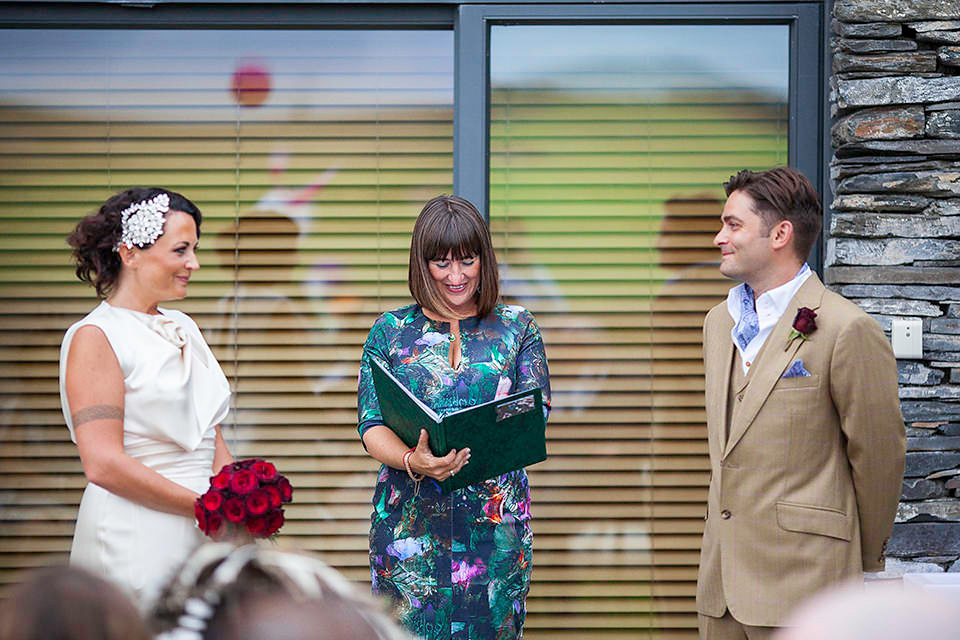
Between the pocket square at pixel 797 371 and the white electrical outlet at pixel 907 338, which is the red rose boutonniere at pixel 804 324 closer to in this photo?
the pocket square at pixel 797 371

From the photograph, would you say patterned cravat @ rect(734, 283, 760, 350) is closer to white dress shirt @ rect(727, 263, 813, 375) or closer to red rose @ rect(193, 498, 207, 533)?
white dress shirt @ rect(727, 263, 813, 375)

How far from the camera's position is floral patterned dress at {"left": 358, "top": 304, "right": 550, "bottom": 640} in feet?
9.31

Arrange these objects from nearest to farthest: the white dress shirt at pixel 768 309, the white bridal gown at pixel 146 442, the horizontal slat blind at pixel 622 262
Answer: the white bridal gown at pixel 146 442, the white dress shirt at pixel 768 309, the horizontal slat blind at pixel 622 262

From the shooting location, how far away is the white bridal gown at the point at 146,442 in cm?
268

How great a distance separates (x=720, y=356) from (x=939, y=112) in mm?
1328

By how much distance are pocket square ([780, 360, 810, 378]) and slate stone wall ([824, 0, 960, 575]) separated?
3.22 ft

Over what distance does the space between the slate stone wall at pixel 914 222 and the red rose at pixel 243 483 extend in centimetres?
207

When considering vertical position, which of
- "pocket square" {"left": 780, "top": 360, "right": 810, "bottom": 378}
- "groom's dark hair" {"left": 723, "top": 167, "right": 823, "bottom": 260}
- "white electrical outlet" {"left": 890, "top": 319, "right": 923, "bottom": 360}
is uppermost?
"groom's dark hair" {"left": 723, "top": 167, "right": 823, "bottom": 260}

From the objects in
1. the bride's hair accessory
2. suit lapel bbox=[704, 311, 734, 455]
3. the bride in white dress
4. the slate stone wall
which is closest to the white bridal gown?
the bride in white dress

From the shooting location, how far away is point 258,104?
13.0ft

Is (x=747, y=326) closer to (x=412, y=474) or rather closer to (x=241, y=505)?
(x=412, y=474)

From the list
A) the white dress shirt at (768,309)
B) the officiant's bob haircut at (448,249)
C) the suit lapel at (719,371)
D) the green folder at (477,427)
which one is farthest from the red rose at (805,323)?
the officiant's bob haircut at (448,249)

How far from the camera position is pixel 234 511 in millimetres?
2420

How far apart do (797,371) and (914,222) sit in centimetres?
115
